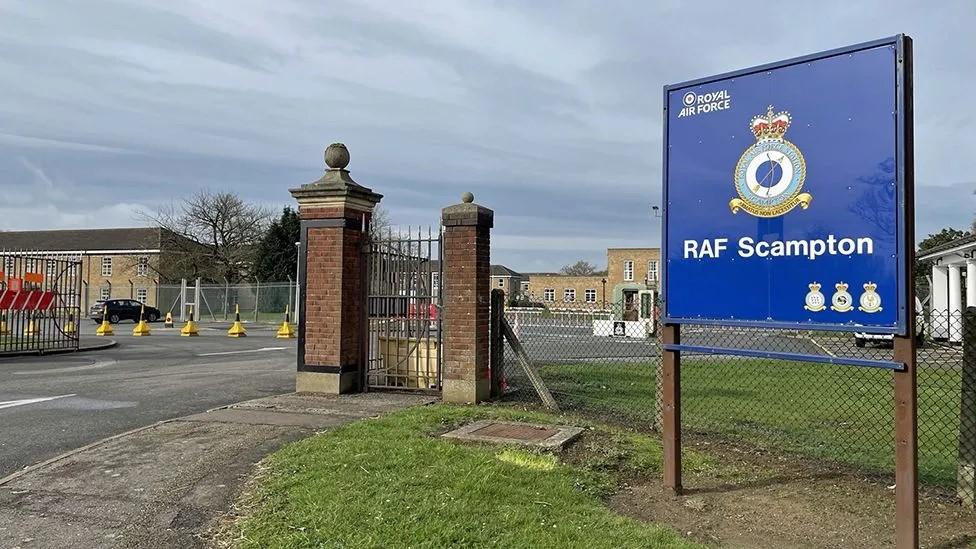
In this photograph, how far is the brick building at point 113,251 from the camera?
5434 centimetres

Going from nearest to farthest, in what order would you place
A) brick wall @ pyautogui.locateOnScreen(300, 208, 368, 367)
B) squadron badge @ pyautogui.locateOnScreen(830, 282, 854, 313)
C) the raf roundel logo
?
1. squadron badge @ pyautogui.locateOnScreen(830, 282, 854, 313)
2. the raf roundel logo
3. brick wall @ pyautogui.locateOnScreen(300, 208, 368, 367)

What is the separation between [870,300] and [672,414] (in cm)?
150

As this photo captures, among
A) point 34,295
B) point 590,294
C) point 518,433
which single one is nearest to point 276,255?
point 34,295

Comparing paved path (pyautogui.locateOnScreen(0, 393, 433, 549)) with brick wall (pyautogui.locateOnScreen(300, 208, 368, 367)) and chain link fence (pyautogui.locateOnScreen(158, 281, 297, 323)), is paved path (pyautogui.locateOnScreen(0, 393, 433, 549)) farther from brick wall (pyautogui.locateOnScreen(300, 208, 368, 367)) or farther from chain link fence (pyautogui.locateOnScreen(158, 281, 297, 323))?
chain link fence (pyautogui.locateOnScreen(158, 281, 297, 323))

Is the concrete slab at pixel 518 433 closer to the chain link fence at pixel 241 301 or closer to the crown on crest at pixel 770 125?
the crown on crest at pixel 770 125

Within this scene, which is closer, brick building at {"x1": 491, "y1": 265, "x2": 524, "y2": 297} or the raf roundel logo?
the raf roundel logo

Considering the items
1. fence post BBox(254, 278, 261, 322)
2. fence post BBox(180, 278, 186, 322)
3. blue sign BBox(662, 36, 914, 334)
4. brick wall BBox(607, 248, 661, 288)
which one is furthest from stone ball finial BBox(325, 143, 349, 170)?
brick wall BBox(607, 248, 661, 288)

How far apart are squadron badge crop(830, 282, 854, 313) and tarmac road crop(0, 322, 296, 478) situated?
20.2 ft

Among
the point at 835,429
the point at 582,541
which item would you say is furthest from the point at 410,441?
the point at 835,429

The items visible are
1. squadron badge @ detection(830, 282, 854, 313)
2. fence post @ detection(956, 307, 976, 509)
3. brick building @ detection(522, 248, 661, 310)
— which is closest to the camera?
squadron badge @ detection(830, 282, 854, 313)

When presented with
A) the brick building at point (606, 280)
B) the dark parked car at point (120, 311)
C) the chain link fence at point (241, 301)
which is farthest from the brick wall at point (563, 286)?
the dark parked car at point (120, 311)

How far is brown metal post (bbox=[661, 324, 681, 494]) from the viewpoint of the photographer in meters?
4.72

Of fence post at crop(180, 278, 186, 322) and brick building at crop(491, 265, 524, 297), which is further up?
brick building at crop(491, 265, 524, 297)

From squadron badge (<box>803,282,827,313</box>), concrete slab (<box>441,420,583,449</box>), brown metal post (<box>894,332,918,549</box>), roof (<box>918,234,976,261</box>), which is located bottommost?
concrete slab (<box>441,420,583,449</box>)
